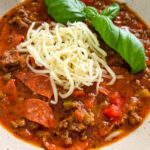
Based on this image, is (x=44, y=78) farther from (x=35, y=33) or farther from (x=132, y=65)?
(x=132, y=65)

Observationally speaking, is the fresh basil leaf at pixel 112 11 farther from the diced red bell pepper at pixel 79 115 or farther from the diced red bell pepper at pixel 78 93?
the diced red bell pepper at pixel 79 115

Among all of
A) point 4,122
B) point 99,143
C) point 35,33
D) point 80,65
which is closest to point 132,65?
point 80,65

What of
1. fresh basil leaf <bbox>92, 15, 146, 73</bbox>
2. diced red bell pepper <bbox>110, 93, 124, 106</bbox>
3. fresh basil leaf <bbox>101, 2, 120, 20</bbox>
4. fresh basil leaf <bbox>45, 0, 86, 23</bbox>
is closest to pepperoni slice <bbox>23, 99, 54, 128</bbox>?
diced red bell pepper <bbox>110, 93, 124, 106</bbox>

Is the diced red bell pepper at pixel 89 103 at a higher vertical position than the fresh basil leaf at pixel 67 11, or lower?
lower

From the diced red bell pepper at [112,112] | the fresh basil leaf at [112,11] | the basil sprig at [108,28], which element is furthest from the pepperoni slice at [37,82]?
the fresh basil leaf at [112,11]

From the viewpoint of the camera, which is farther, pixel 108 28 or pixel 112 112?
pixel 108 28

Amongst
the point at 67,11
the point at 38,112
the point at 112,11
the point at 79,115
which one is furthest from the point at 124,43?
the point at 38,112

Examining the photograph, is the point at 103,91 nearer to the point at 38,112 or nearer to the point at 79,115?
the point at 79,115
